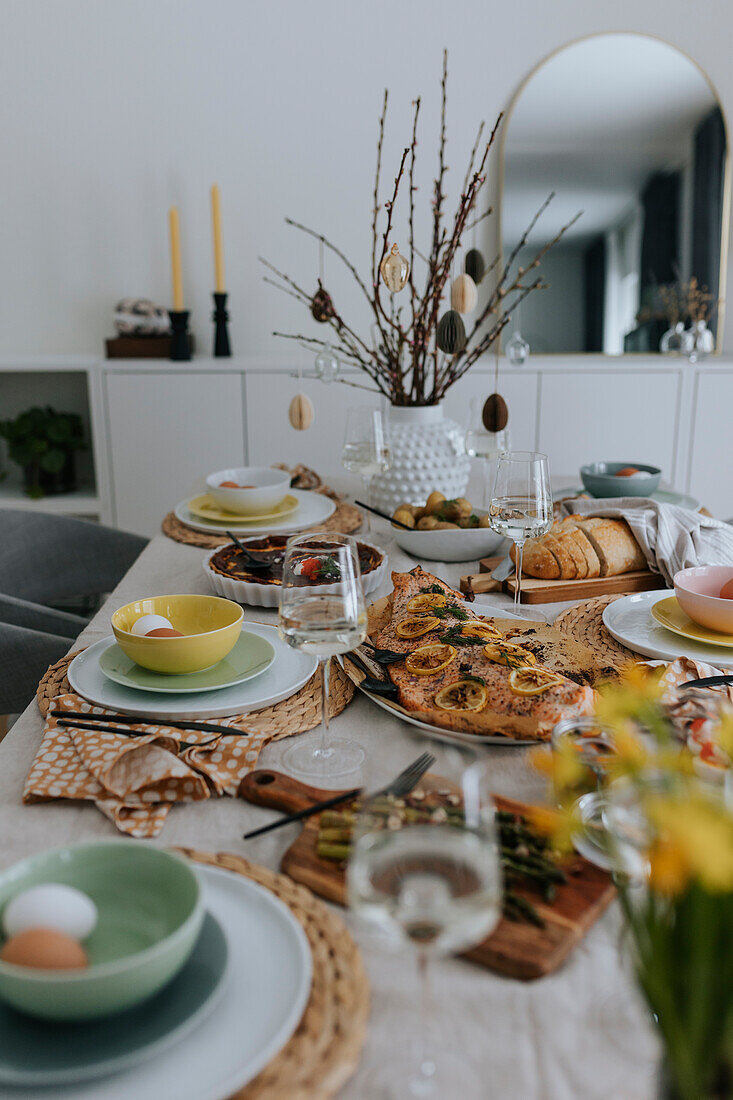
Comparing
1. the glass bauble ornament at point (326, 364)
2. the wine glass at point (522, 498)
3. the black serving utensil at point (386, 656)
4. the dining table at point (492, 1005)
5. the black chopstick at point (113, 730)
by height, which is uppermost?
the glass bauble ornament at point (326, 364)

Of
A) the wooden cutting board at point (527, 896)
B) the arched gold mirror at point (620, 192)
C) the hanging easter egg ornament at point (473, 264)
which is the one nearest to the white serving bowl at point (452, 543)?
the hanging easter egg ornament at point (473, 264)

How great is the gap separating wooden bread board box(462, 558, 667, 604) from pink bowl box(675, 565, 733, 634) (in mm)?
227

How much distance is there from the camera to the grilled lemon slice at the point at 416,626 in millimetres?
1135

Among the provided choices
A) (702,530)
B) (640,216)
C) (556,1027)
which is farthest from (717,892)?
(640,216)

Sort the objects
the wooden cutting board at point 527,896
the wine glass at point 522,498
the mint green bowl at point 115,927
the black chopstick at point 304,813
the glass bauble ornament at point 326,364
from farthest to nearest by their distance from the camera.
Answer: the glass bauble ornament at point 326,364 < the wine glass at point 522,498 < the black chopstick at point 304,813 < the wooden cutting board at point 527,896 < the mint green bowl at point 115,927

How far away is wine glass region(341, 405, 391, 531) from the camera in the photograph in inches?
66.6

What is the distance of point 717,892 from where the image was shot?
44cm

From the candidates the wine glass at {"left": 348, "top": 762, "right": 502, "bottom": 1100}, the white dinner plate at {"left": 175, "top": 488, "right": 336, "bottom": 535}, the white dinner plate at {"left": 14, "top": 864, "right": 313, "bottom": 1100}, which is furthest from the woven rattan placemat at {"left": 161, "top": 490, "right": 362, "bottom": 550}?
the wine glass at {"left": 348, "top": 762, "right": 502, "bottom": 1100}

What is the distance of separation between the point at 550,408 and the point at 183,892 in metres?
2.95

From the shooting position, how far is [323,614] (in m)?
0.89

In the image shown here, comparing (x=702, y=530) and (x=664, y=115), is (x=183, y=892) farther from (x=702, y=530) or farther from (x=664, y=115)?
(x=664, y=115)

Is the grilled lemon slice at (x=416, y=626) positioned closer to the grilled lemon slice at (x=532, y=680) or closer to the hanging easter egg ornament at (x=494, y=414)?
the grilled lemon slice at (x=532, y=680)

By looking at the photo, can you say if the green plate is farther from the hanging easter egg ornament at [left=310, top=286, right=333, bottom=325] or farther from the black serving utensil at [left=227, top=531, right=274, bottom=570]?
the hanging easter egg ornament at [left=310, top=286, right=333, bottom=325]

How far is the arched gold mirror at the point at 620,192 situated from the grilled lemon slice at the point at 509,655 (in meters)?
2.75
